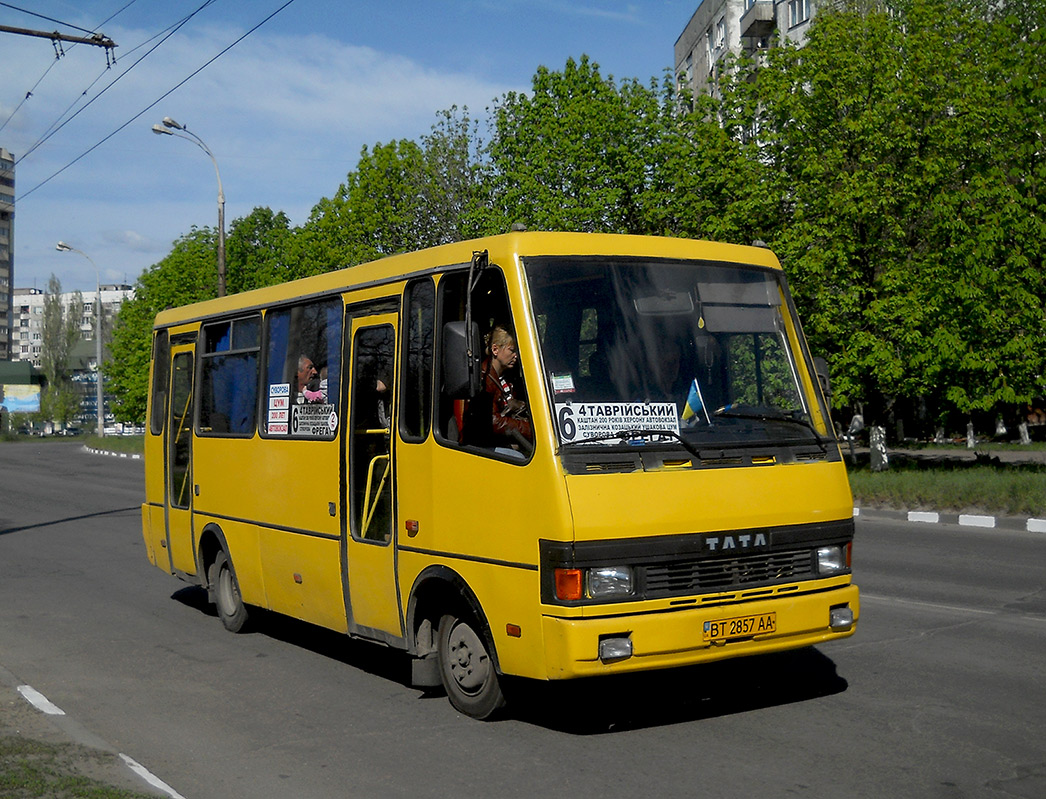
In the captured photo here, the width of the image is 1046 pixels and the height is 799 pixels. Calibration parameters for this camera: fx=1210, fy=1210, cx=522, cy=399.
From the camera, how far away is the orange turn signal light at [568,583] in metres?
5.87

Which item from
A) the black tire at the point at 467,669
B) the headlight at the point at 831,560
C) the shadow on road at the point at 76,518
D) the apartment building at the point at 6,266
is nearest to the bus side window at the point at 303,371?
the black tire at the point at 467,669

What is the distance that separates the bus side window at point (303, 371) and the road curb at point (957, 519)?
1238cm

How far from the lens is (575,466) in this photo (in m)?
5.98

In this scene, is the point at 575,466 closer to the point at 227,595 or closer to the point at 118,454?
the point at 227,595

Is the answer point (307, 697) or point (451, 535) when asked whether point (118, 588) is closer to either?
point (307, 697)

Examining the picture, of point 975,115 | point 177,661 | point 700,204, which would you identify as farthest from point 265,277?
point 177,661

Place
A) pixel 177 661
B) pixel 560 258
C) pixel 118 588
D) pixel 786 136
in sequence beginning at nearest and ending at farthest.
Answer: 1. pixel 560 258
2. pixel 177 661
3. pixel 118 588
4. pixel 786 136

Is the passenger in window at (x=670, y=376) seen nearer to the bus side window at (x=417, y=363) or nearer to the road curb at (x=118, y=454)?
the bus side window at (x=417, y=363)

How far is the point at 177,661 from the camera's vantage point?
8953 mm

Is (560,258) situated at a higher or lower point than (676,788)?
higher

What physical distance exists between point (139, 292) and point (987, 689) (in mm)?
66511

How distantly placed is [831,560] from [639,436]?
54.5 inches

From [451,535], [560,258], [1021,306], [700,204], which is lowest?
[451,535]

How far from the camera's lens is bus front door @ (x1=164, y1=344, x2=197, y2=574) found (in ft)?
36.3
